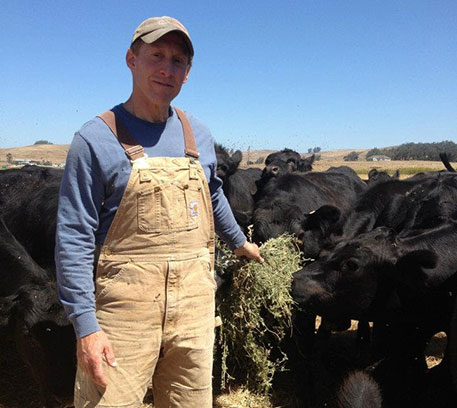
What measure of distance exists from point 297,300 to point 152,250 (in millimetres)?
2451

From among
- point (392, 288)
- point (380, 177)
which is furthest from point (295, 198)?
point (380, 177)

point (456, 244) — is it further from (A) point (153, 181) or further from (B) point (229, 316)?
(A) point (153, 181)

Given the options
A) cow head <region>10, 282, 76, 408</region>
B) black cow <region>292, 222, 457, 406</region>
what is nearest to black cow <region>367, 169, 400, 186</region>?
black cow <region>292, 222, 457, 406</region>

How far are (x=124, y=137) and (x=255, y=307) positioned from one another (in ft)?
7.74

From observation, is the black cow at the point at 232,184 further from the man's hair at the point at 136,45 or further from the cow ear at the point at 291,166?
the man's hair at the point at 136,45

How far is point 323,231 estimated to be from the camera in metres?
6.25

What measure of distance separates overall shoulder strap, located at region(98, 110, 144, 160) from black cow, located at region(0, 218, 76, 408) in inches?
75.8

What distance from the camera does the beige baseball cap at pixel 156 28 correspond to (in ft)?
7.71

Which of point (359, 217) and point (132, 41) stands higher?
point (132, 41)

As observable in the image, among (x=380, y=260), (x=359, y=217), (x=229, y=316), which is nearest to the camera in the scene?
(x=229, y=316)

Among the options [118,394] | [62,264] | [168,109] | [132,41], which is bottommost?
[118,394]

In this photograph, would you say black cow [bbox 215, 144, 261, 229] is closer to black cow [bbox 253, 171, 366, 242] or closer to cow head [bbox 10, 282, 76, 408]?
black cow [bbox 253, 171, 366, 242]

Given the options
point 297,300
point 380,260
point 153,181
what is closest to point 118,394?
point 153,181

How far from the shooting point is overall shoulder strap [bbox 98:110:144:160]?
2.35 meters
